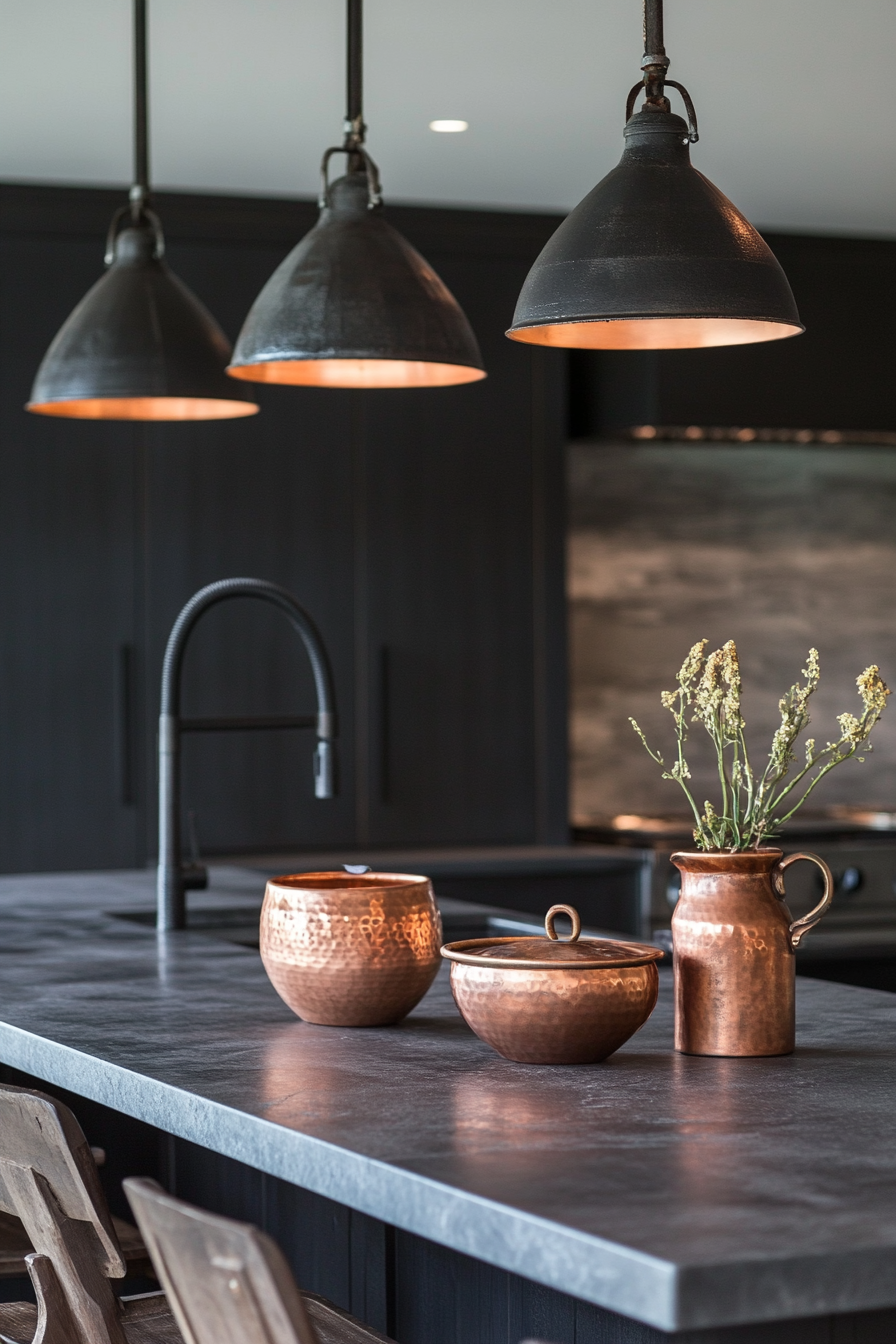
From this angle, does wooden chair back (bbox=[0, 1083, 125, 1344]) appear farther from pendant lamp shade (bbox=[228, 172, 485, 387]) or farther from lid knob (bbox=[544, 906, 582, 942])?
pendant lamp shade (bbox=[228, 172, 485, 387])

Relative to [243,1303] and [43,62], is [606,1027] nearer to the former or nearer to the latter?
[243,1303]

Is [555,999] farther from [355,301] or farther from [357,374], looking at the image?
[357,374]

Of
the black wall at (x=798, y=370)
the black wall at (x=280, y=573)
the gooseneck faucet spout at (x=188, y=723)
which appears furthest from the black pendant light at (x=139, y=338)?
the black wall at (x=798, y=370)

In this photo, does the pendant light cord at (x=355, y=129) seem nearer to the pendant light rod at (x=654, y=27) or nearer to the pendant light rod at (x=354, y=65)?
the pendant light rod at (x=354, y=65)

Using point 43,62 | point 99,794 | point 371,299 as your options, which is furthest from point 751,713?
point 371,299

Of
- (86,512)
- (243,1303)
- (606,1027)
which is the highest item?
(86,512)

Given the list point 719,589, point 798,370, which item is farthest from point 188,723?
point 719,589

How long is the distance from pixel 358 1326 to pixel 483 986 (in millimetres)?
435

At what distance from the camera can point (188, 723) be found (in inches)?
112

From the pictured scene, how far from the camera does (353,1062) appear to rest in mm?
1694

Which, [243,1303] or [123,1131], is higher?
[243,1303]

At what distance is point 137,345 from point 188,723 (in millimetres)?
590

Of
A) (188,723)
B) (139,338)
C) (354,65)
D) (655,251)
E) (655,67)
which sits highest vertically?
(354,65)

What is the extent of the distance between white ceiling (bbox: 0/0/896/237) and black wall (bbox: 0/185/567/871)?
229 mm
